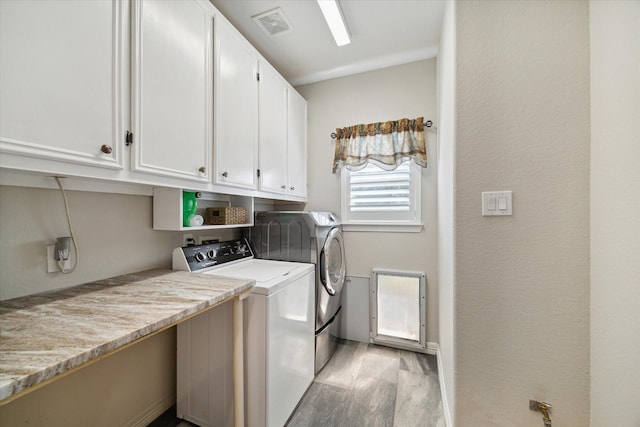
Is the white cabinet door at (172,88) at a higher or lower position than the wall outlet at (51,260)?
higher

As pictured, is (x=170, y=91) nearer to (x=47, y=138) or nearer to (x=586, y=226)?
(x=47, y=138)

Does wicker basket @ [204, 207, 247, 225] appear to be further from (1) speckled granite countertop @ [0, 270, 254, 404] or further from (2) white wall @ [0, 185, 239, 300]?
(1) speckled granite countertop @ [0, 270, 254, 404]

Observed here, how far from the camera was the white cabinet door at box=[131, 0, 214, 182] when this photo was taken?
111 centimetres

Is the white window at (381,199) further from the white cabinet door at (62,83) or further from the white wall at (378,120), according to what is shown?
the white cabinet door at (62,83)

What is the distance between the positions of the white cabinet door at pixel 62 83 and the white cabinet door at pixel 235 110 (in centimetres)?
54

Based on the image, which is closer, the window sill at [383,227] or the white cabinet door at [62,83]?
the white cabinet door at [62,83]

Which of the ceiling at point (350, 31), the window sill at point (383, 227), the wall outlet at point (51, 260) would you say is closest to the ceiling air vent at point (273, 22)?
the ceiling at point (350, 31)

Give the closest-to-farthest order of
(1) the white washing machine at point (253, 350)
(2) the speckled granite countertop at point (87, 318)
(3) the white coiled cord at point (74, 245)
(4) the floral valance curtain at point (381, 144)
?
(2) the speckled granite countertop at point (87, 318) → (3) the white coiled cord at point (74, 245) → (1) the white washing machine at point (253, 350) → (4) the floral valance curtain at point (381, 144)

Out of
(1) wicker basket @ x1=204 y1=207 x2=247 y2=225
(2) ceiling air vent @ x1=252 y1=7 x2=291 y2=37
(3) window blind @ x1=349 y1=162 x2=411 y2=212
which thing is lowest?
(1) wicker basket @ x1=204 y1=207 x2=247 y2=225

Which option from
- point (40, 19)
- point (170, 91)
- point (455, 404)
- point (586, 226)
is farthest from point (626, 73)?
point (40, 19)

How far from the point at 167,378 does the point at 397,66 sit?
10.5 feet

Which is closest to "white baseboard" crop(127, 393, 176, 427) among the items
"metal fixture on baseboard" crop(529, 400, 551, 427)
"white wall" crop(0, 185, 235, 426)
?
"white wall" crop(0, 185, 235, 426)

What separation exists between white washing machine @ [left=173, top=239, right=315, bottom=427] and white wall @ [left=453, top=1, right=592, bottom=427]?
936mm

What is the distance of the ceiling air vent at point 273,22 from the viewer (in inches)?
70.2
